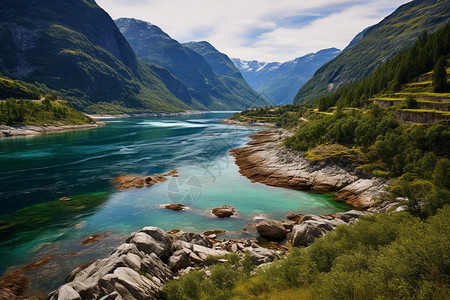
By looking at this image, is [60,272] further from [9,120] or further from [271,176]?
[9,120]

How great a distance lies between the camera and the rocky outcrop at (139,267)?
56.6 feet

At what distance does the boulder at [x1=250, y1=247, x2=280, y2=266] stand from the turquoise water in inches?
287

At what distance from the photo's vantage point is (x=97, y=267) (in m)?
21.3

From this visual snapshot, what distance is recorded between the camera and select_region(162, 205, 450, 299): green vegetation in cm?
1198

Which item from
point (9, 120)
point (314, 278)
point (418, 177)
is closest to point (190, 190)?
point (314, 278)

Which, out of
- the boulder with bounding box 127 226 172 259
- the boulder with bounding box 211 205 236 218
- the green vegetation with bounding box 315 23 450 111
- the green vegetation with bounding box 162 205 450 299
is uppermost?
the green vegetation with bounding box 315 23 450 111

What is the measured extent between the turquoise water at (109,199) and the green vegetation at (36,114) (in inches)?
2085

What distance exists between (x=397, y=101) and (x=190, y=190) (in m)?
62.8

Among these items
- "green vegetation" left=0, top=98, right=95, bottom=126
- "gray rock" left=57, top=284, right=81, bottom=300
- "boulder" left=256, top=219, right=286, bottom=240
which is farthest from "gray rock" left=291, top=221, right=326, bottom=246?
"green vegetation" left=0, top=98, right=95, bottom=126

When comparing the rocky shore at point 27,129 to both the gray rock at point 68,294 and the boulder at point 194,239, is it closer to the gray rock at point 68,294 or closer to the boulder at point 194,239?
the boulder at point 194,239

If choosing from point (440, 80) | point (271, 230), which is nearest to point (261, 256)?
point (271, 230)

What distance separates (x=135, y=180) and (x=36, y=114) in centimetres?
12266

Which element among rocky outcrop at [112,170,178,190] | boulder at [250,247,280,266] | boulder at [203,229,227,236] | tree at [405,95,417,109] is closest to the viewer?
boulder at [250,247,280,266]

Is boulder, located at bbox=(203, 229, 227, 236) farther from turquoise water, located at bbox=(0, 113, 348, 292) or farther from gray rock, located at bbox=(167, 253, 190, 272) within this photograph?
gray rock, located at bbox=(167, 253, 190, 272)
